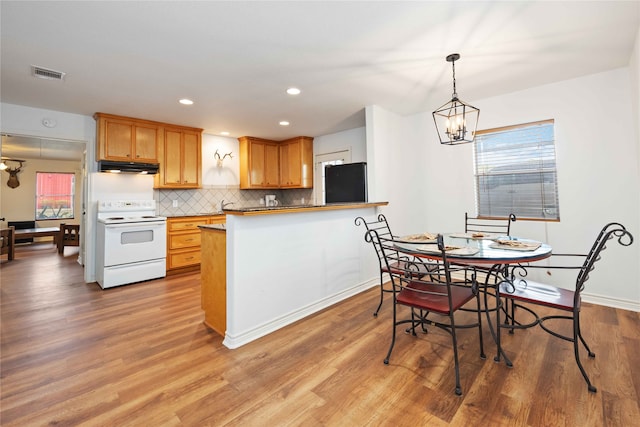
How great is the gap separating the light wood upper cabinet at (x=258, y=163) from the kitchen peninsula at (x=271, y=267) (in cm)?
289

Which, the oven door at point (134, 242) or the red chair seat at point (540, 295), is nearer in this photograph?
the red chair seat at point (540, 295)

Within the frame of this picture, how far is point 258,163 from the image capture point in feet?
18.3

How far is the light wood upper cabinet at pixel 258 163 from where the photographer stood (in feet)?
17.8

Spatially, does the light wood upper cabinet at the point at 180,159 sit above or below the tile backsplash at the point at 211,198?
above

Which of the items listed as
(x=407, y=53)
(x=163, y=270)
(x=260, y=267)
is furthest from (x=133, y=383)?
(x=407, y=53)

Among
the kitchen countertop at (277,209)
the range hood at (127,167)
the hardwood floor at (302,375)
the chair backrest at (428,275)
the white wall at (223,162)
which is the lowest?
the hardwood floor at (302,375)

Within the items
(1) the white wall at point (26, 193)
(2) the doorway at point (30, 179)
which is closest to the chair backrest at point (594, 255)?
(2) the doorway at point (30, 179)

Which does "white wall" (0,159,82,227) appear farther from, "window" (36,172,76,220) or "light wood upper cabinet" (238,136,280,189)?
"light wood upper cabinet" (238,136,280,189)

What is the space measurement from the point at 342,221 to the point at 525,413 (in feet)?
6.93

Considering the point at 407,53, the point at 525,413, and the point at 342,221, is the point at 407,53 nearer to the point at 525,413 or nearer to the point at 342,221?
the point at 342,221

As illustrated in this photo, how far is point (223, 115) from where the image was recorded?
4.05 m

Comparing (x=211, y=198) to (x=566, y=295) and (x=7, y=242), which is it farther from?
(x=566, y=295)

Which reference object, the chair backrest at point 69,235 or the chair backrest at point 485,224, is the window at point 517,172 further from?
the chair backrest at point 69,235

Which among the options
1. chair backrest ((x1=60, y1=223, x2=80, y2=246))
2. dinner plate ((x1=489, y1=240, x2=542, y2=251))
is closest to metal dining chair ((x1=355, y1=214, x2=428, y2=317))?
dinner plate ((x1=489, y1=240, x2=542, y2=251))
